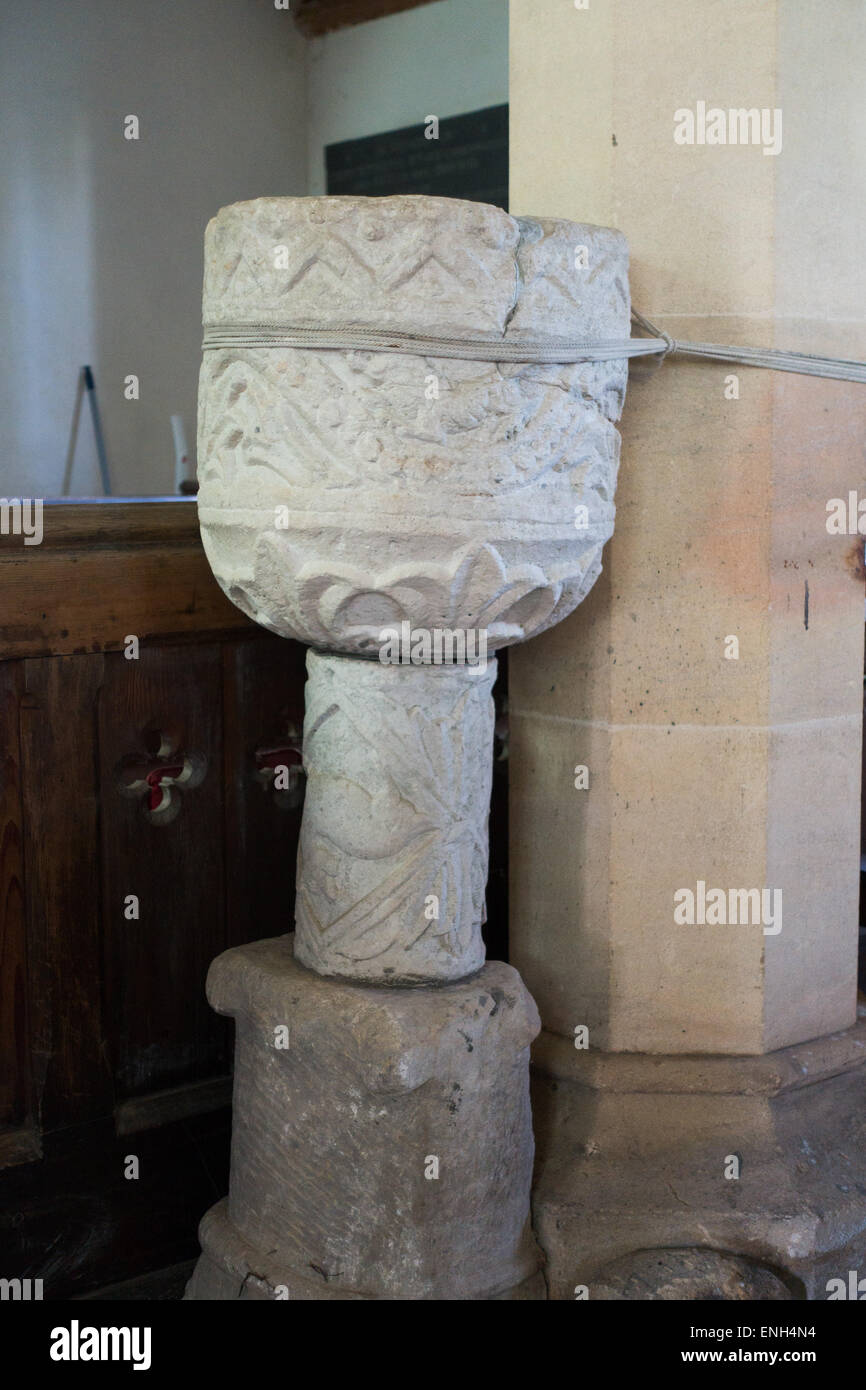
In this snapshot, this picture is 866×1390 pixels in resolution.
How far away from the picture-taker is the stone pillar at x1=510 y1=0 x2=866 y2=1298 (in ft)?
5.98

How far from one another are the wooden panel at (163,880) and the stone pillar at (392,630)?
234 millimetres

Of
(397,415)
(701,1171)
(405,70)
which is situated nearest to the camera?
(397,415)

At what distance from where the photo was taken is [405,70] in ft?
16.9

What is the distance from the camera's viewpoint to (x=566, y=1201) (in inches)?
71.5

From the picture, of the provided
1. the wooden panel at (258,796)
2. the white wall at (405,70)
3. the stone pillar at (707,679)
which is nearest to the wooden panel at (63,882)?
the wooden panel at (258,796)

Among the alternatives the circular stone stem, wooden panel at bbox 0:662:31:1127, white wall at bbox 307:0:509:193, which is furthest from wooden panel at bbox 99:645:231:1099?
white wall at bbox 307:0:509:193

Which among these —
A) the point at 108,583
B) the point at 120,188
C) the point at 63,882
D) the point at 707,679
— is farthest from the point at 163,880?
the point at 120,188

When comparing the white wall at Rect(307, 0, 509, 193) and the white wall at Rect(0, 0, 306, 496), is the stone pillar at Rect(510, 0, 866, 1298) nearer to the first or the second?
the white wall at Rect(307, 0, 509, 193)

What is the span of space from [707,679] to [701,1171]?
2.12ft

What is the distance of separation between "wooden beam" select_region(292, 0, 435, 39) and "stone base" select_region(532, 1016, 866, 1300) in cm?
431

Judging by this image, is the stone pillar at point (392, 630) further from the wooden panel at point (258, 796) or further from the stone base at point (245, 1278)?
the wooden panel at point (258, 796)

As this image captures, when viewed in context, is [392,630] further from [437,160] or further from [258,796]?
[437,160]

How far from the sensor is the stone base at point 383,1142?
1659mm

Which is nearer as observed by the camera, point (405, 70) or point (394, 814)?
point (394, 814)
